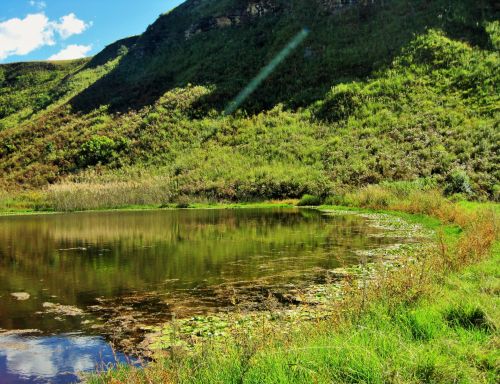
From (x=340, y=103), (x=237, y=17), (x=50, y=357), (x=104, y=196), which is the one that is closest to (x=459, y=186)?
(x=340, y=103)

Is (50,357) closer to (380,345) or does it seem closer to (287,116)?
(380,345)

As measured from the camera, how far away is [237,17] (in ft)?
338

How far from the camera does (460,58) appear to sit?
6669 cm

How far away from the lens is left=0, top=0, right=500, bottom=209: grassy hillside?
5303cm

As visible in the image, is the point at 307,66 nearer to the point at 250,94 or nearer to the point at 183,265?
the point at 250,94

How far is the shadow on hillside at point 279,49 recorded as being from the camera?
243 feet

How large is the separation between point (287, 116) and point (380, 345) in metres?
65.4

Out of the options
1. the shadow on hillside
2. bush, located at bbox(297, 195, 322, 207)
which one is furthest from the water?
the shadow on hillside

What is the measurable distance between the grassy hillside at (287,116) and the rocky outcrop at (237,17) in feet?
1.14

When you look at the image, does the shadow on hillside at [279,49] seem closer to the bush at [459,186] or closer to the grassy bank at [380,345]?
the bush at [459,186]

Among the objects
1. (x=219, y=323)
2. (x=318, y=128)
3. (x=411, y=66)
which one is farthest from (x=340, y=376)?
(x=411, y=66)

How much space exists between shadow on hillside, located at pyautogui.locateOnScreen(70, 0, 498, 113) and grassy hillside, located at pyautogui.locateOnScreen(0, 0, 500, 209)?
29cm

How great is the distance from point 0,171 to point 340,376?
86.8 m

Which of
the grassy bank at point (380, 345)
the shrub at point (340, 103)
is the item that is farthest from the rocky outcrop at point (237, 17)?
the grassy bank at point (380, 345)
